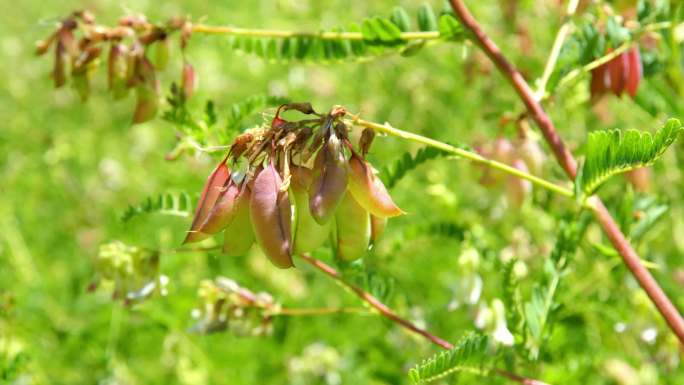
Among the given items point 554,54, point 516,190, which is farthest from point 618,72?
point 516,190

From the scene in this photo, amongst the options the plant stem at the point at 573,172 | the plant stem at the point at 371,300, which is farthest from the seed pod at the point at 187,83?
the plant stem at the point at 573,172

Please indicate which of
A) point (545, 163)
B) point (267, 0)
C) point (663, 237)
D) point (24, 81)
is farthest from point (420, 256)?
point (24, 81)

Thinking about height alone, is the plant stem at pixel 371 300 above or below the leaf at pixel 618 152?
below

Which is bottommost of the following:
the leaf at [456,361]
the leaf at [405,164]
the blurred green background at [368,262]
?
the blurred green background at [368,262]

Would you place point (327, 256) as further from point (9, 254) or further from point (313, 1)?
point (313, 1)

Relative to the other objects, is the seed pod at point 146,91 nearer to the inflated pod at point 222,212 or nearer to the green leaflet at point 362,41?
the green leaflet at point 362,41

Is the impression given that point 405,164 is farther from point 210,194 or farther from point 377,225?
point 210,194

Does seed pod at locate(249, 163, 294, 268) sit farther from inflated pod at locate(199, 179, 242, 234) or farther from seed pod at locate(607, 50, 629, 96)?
seed pod at locate(607, 50, 629, 96)
